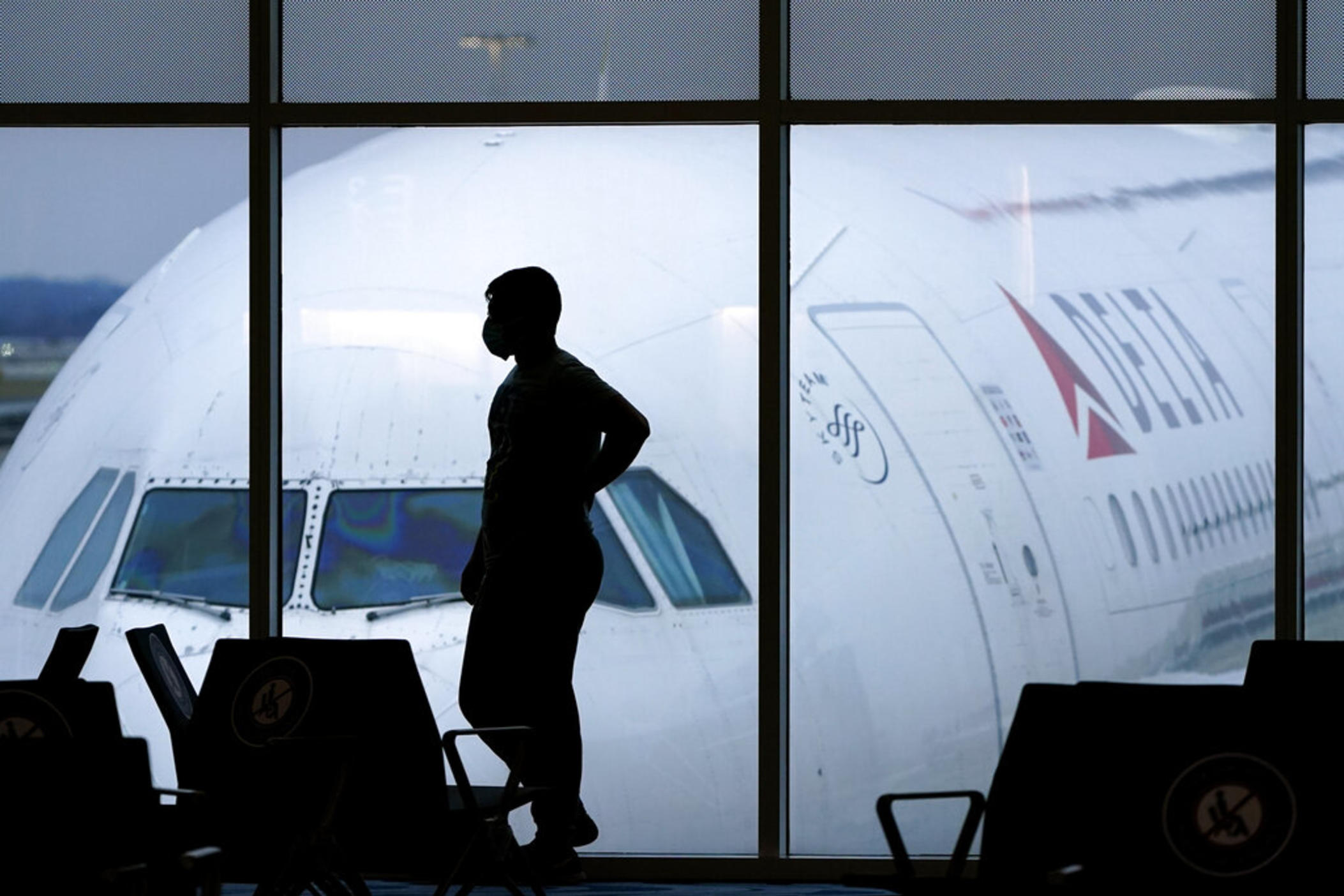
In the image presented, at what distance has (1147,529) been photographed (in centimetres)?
588

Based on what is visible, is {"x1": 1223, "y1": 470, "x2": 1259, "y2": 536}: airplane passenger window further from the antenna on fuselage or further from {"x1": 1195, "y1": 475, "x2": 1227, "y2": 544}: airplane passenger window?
the antenna on fuselage

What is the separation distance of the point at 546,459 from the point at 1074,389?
187cm

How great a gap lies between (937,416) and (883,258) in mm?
510

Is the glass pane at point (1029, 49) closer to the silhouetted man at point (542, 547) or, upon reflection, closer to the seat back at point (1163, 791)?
the silhouetted man at point (542, 547)

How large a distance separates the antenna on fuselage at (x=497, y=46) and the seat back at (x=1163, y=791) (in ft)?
9.94

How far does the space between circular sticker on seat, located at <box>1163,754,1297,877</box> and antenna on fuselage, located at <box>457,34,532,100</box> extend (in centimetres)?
343

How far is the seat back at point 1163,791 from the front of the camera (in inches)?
123

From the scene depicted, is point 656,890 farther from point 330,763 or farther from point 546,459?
point 330,763

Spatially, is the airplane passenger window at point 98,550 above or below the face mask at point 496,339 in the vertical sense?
below

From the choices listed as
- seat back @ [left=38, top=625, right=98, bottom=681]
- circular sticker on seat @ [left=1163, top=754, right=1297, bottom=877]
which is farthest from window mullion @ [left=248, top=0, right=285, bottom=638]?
circular sticker on seat @ [left=1163, top=754, right=1297, bottom=877]

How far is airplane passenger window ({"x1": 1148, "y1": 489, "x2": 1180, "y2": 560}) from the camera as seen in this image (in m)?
5.86

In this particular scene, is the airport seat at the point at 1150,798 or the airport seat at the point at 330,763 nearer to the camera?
the airport seat at the point at 1150,798

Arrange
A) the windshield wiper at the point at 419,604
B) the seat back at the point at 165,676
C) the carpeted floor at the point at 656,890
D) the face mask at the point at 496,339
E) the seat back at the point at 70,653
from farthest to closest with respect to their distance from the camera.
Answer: the windshield wiper at the point at 419,604 → the carpeted floor at the point at 656,890 → the face mask at the point at 496,339 → the seat back at the point at 165,676 → the seat back at the point at 70,653

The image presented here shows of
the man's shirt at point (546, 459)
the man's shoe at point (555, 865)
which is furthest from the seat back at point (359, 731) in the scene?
the man's shirt at point (546, 459)
